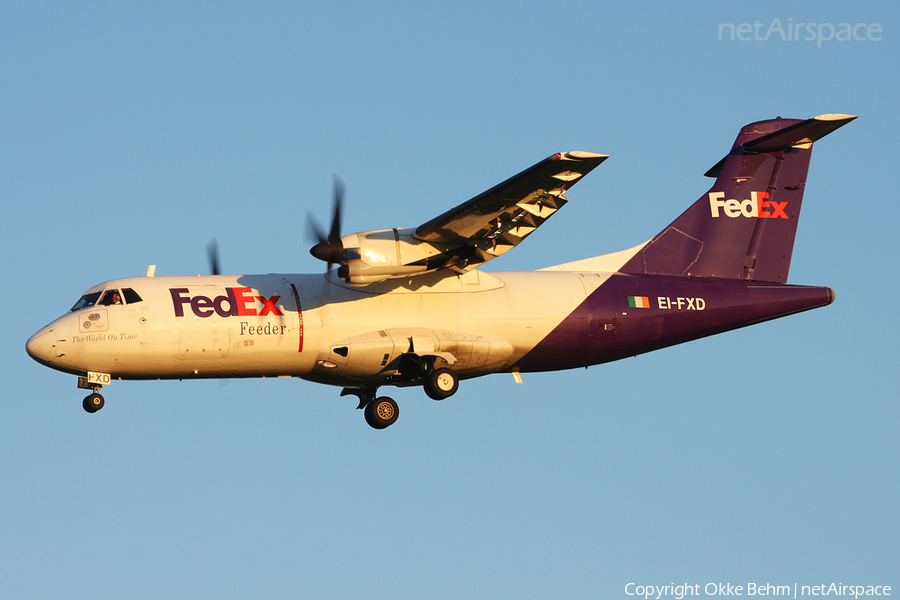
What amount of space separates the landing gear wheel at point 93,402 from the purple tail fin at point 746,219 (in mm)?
11110

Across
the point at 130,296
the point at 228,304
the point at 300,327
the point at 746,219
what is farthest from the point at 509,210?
the point at 130,296

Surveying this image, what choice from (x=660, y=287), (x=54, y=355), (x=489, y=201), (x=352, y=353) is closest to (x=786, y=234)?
(x=660, y=287)

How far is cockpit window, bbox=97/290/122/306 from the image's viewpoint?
62.7 feet

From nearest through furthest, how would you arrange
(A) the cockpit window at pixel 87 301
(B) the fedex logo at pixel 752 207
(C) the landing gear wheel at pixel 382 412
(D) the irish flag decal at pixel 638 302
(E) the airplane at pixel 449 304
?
(E) the airplane at pixel 449 304 → (A) the cockpit window at pixel 87 301 → (C) the landing gear wheel at pixel 382 412 → (D) the irish flag decal at pixel 638 302 → (B) the fedex logo at pixel 752 207

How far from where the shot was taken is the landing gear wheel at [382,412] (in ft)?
68.2

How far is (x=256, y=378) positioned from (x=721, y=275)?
10.1 metres

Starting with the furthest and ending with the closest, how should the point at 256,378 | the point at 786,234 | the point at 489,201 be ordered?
1. the point at 786,234
2. the point at 256,378
3. the point at 489,201

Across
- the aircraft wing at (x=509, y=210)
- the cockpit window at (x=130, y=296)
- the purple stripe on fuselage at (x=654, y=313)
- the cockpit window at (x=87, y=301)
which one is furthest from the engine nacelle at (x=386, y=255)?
the cockpit window at (x=87, y=301)

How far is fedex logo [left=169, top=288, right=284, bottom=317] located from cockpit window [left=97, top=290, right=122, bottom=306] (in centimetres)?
95

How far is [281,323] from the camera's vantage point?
19.3 metres

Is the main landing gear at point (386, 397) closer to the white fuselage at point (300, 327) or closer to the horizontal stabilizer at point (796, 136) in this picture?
the white fuselage at point (300, 327)

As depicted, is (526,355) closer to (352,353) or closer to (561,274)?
(561,274)

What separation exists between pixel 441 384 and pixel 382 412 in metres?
1.78

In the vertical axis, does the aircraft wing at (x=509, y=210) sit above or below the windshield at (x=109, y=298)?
above
